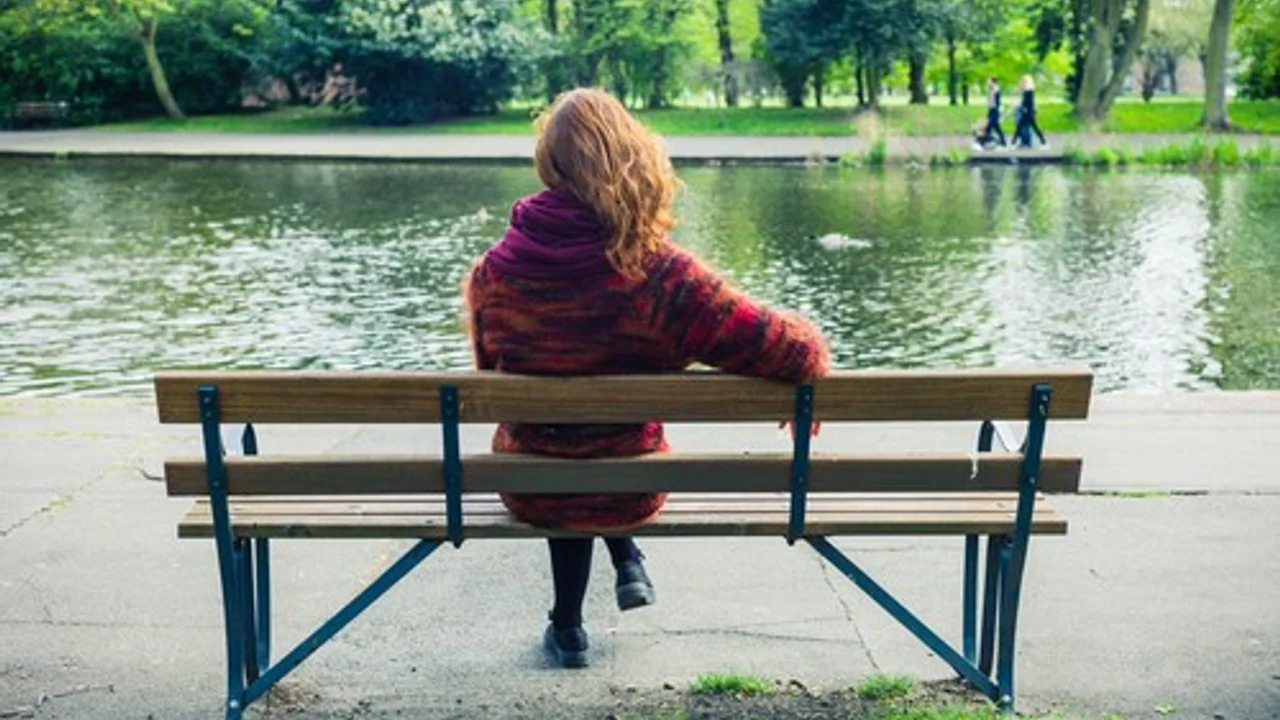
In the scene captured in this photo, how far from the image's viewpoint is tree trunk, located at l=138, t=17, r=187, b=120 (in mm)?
43938

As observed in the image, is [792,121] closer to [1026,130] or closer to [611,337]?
[1026,130]

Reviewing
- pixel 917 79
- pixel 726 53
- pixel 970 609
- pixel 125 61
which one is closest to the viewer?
pixel 970 609

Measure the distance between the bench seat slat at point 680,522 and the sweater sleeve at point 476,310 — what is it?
16.6 inches

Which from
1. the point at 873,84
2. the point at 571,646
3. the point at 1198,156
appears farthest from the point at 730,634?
the point at 873,84

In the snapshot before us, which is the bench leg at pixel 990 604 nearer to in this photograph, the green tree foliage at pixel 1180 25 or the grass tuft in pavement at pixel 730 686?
the grass tuft in pavement at pixel 730 686

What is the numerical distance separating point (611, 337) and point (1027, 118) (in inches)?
1229

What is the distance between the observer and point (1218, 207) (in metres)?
22.5

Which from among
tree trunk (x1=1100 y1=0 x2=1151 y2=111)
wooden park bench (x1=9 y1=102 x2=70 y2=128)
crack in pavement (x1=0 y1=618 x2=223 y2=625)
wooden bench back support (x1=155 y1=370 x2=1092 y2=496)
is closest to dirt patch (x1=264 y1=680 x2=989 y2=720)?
wooden bench back support (x1=155 y1=370 x2=1092 y2=496)

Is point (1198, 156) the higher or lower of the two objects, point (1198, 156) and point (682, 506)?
the lower

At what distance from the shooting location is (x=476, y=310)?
13.4 ft

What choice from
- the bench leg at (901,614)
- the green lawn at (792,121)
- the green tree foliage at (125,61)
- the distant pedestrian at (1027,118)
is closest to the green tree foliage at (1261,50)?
the green lawn at (792,121)

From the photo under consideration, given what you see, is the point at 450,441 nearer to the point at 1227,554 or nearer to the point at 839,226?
the point at 1227,554

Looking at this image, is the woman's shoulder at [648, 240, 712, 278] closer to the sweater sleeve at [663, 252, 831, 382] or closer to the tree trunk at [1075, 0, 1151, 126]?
the sweater sleeve at [663, 252, 831, 382]

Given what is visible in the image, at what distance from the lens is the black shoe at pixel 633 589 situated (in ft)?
14.4
